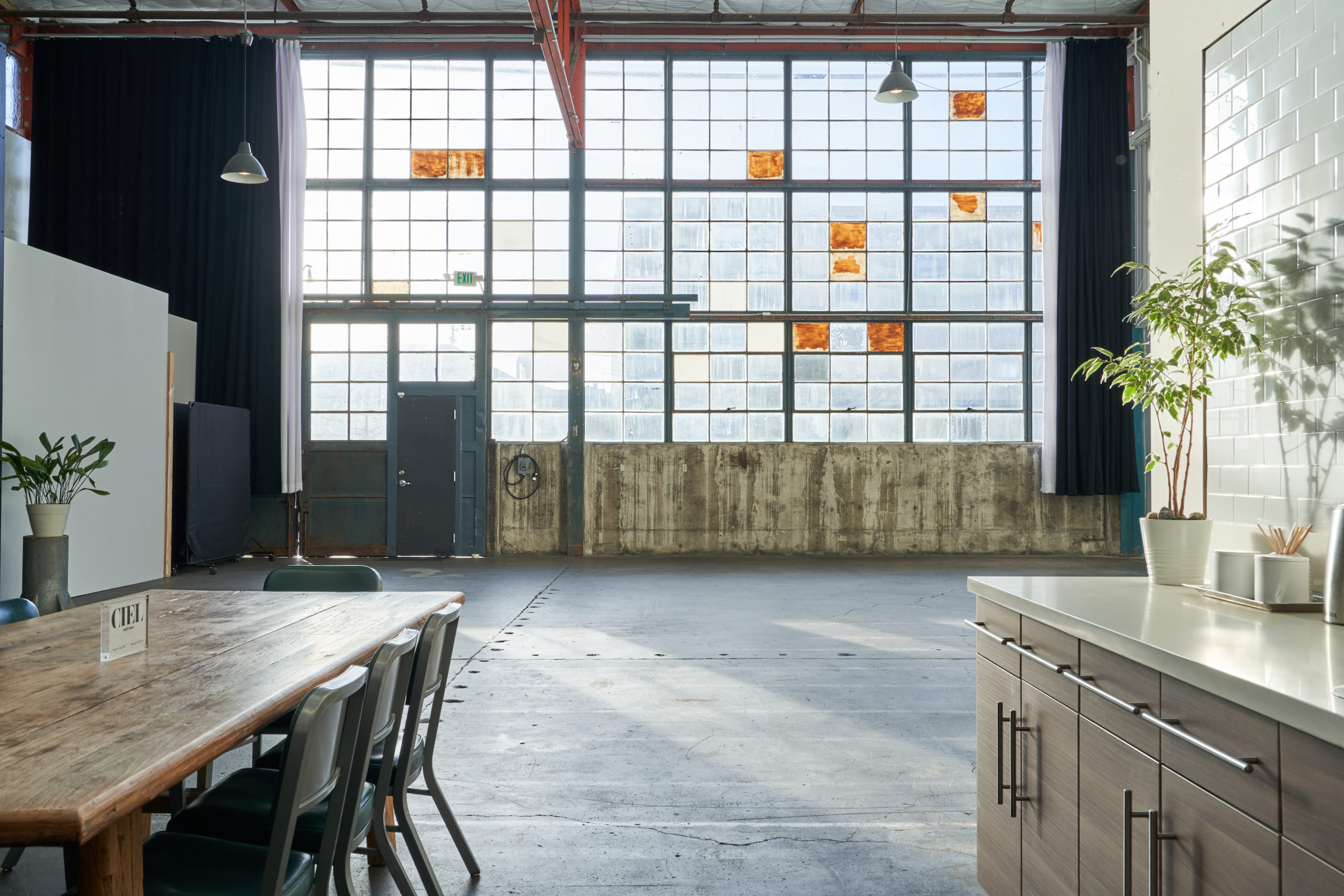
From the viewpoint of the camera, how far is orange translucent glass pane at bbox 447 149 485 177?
10648 millimetres

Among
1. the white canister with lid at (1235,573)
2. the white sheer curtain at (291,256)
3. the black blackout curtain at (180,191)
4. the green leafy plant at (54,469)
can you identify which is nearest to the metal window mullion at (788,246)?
the white sheer curtain at (291,256)

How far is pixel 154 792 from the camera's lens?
127cm

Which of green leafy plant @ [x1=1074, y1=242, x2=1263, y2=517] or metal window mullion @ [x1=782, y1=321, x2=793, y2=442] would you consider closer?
green leafy plant @ [x1=1074, y1=242, x2=1263, y2=517]

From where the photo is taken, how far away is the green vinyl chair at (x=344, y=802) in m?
1.81

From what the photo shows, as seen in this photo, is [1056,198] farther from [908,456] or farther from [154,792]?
[154,792]

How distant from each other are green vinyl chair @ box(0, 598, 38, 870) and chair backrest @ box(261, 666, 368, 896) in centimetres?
139

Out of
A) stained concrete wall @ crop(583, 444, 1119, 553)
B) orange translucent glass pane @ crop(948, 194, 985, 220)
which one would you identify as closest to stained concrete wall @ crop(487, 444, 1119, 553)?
stained concrete wall @ crop(583, 444, 1119, 553)

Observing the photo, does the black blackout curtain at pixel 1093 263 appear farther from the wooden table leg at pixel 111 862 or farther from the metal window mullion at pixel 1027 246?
the wooden table leg at pixel 111 862

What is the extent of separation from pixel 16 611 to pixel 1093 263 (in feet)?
34.9

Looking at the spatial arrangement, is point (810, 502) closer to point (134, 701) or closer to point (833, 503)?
point (833, 503)

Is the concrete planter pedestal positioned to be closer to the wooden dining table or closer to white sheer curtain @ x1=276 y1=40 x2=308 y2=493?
white sheer curtain @ x1=276 y1=40 x2=308 y2=493

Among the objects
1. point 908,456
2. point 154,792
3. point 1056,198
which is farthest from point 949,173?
point 154,792

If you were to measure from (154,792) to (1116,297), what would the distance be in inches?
435

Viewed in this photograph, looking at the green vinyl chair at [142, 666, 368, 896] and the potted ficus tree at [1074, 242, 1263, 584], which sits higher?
the potted ficus tree at [1074, 242, 1263, 584]
